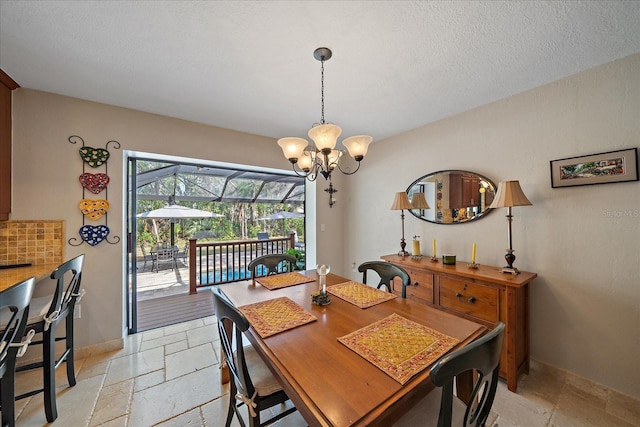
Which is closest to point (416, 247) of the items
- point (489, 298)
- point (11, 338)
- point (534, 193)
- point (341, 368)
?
point (489, 298)

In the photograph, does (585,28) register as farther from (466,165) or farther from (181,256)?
(181,256)

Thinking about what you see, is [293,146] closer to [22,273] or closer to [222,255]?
[22,273]

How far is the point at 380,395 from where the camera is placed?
817 mm

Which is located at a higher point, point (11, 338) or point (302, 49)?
point (302, 49)

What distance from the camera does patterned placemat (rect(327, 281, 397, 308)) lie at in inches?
64.4

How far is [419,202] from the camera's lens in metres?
2.93

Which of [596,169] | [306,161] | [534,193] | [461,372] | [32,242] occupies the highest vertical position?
[306,161]

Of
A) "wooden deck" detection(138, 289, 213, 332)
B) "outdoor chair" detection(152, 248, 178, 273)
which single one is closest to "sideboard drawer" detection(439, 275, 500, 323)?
"wooden deck" detection(138, 289, 213, 332)

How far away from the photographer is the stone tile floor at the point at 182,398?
160cm

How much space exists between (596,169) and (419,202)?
4.72 feet

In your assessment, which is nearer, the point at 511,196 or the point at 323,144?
the point at 323,144

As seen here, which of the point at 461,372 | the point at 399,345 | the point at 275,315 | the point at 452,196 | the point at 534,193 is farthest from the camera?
the point at 452,196

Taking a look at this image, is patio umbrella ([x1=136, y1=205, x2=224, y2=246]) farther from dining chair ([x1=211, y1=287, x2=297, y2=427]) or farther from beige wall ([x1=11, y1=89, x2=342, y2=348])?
dining chair ([x1=211, y1=287, x2=297, y2=427])

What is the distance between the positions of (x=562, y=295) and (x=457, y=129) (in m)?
1.83
